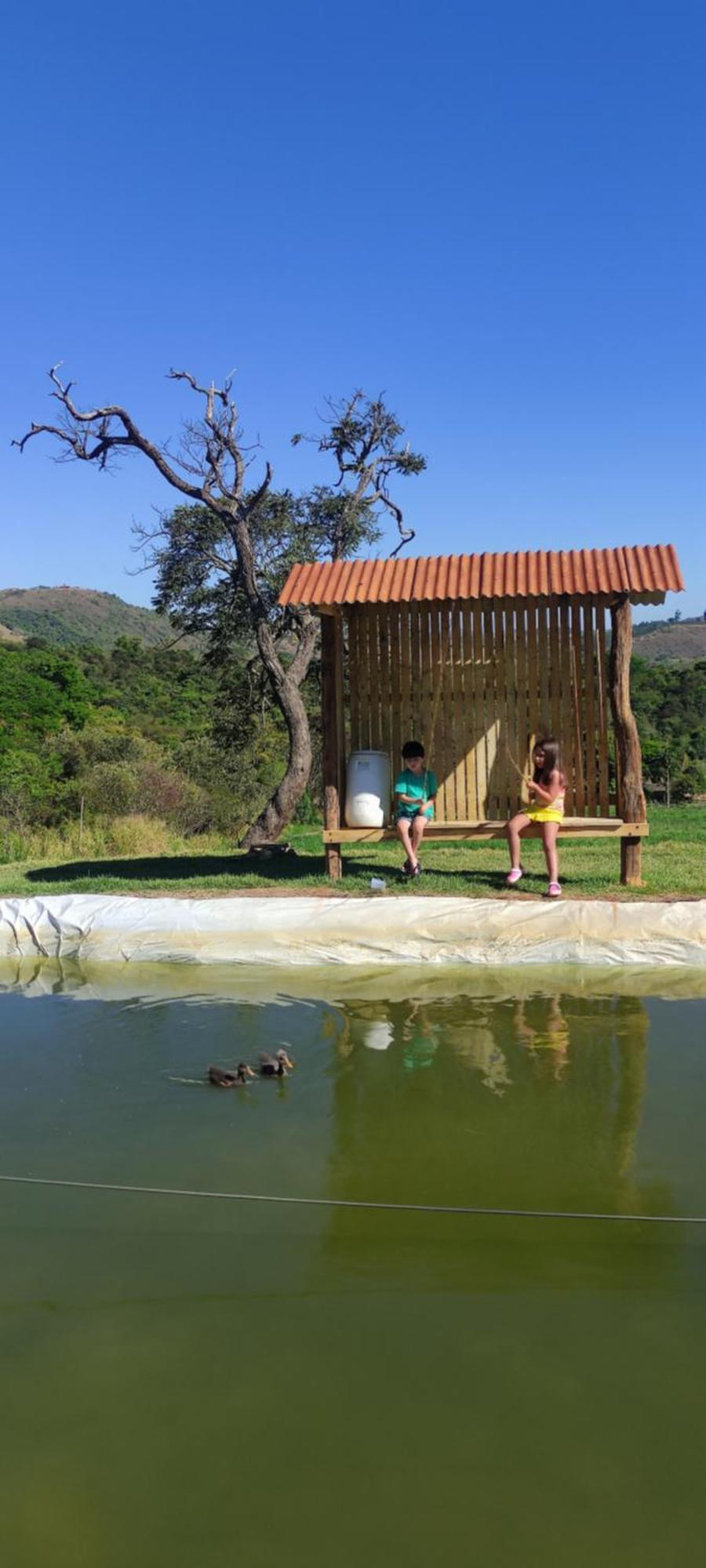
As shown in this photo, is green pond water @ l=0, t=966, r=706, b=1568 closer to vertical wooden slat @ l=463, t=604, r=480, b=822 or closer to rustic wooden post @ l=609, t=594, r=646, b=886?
rustic wooden post @ l=609, t=594, r=646, b=886

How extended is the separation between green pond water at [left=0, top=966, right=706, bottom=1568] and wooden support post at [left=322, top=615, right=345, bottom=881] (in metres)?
3.93

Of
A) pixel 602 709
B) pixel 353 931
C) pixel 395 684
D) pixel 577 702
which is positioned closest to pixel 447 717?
pixel 395 684

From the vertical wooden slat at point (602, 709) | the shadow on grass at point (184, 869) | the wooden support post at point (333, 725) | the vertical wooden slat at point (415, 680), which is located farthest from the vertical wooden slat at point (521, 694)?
the shadow on grass at point (184, 869)

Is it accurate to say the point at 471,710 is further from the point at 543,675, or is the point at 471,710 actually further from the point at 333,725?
the point at 333,725

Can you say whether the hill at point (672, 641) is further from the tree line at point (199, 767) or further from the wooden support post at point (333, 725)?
the wooden support post at point (333, 725)

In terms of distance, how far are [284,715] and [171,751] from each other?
216 inches

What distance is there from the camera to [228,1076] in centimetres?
567

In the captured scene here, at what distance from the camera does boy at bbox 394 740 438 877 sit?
385 inches

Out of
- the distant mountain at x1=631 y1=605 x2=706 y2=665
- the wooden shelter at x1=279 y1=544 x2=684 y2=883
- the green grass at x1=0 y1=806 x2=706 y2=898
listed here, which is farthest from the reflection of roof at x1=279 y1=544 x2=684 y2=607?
the distant mountain at x1=631 y1=605 x2=706 y2=665

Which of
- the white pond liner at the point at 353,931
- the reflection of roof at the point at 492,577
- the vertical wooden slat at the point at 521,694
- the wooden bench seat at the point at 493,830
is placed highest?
the reflection of roof at the point at 492,577

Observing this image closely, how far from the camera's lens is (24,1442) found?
302cm

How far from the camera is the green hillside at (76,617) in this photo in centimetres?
7931

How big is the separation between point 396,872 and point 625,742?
240cm

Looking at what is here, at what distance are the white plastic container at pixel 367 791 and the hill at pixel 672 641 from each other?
2403 inches
